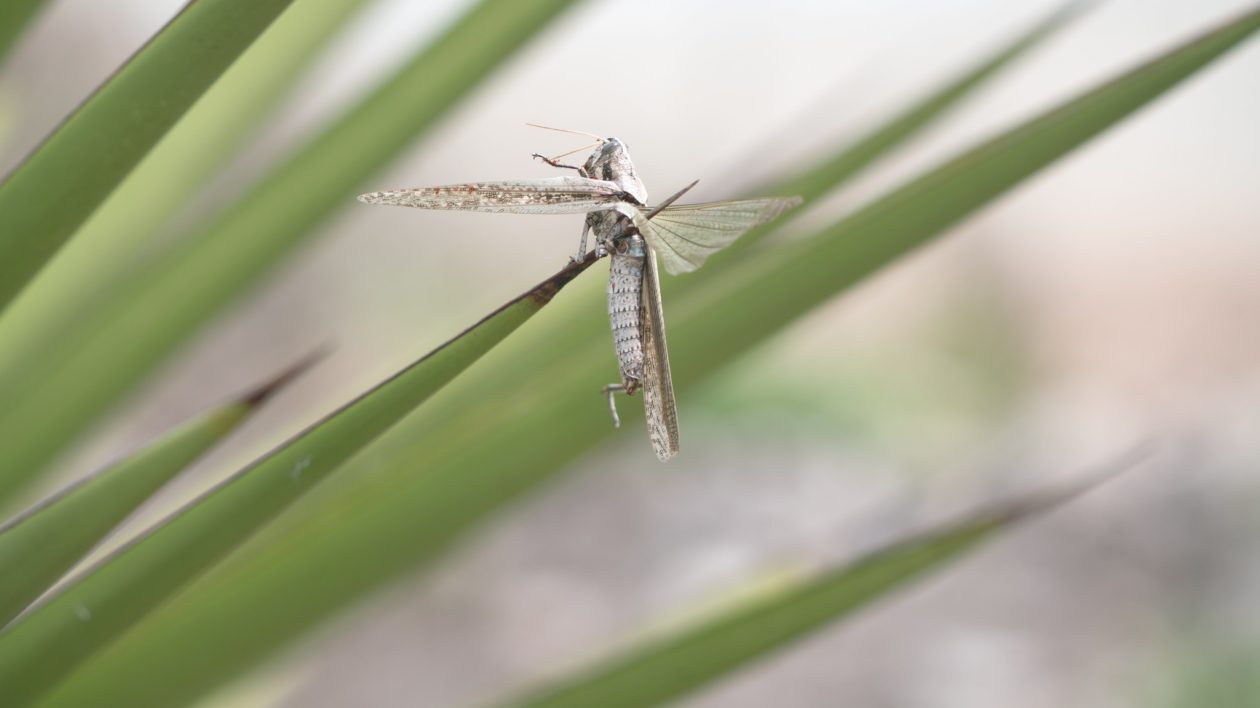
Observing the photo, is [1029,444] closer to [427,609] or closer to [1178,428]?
[1178,428]

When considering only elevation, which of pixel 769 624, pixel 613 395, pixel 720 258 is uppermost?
pixel 720 258

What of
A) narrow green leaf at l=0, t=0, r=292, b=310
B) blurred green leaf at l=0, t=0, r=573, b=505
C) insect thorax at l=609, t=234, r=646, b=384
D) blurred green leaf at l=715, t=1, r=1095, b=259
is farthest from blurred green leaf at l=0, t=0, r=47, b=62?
blurred green leaf at l=715, t=1, r=1095, b=259

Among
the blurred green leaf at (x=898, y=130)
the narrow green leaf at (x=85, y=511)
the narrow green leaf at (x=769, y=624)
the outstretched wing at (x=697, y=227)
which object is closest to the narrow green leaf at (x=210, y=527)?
the narrow green leaf at (x=85, y=511)

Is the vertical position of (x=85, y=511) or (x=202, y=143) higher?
(x=202, y=143)

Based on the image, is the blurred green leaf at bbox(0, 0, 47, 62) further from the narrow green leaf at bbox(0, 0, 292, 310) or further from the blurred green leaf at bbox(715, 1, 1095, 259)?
the blurred green leaf at bbox(715, 1, 1095, 259)

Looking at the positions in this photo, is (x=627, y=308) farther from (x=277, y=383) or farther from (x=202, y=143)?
(x=202, y=143)

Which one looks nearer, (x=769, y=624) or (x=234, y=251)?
(x=769, y=624)

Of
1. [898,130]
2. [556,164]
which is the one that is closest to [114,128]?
[556,164]

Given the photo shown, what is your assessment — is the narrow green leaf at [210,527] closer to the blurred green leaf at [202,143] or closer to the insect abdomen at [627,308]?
the insect abdomen at [627,308]
